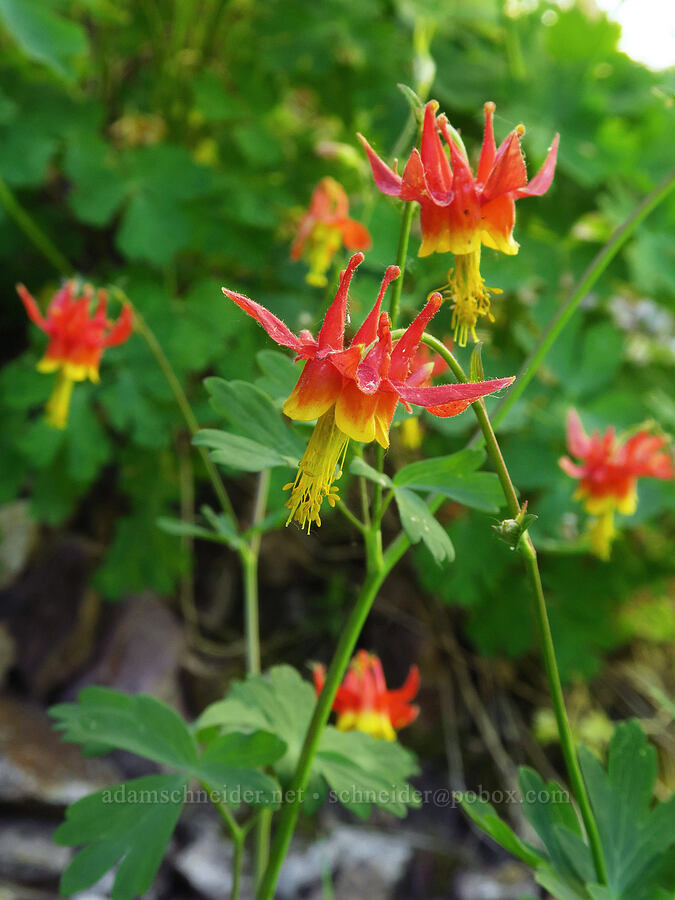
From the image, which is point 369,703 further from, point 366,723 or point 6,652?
point 6,652

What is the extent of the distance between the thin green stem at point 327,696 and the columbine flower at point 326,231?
0.94 m

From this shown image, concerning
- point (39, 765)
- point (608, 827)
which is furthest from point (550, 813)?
point (39, 765)

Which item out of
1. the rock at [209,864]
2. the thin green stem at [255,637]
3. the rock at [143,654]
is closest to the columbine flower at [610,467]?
the thin green stem at [255,637]

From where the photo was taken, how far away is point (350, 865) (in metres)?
2.10

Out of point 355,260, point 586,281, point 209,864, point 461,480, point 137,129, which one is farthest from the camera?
point 137,129

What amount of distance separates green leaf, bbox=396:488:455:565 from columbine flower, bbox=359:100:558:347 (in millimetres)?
233

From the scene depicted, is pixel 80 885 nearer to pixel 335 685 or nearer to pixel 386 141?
pixel 335 685

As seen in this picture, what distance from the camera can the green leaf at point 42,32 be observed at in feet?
6.61

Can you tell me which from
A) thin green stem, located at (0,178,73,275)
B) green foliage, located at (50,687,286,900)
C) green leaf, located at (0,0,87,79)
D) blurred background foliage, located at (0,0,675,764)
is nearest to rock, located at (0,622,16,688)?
blurred background foliage, located at (0,0,675,764)

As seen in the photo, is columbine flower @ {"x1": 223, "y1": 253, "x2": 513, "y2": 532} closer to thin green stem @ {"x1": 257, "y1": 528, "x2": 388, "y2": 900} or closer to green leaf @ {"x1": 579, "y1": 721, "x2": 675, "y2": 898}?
thin green stem @ {"x1": 257, "y1": 528, "x2": 388, "y2": 900}

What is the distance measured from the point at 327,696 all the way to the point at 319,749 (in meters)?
0.21

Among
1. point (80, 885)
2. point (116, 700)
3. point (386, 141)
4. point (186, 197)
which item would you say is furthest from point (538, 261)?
point (80, 885)

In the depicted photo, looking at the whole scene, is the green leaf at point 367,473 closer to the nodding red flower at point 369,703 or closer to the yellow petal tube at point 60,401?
the nodding red flower at point 369,703

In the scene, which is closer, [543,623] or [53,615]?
[543,623]
